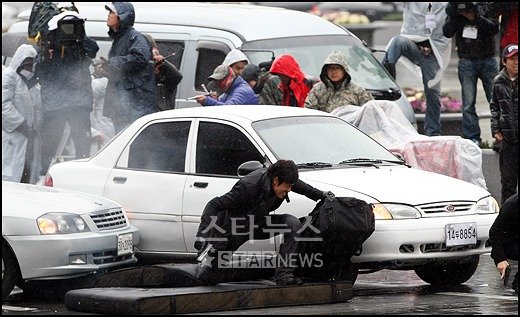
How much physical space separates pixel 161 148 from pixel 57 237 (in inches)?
75.3

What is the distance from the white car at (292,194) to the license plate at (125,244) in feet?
1.15

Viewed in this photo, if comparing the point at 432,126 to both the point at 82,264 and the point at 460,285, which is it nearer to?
the point at 460,285

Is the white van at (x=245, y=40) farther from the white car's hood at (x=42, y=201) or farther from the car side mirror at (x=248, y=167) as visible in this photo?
the car side mirror at (x=248, y=167)

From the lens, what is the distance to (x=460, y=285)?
42.0 feet

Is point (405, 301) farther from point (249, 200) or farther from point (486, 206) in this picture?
point (249, 200)

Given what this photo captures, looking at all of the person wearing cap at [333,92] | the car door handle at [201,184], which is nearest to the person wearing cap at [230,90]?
Answer: the person wearing cap at [333,92]

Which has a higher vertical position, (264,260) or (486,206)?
(486,206)

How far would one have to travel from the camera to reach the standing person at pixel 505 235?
11.2 metres

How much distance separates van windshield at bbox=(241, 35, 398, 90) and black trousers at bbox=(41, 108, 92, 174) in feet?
7.26

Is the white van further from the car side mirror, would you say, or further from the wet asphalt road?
the car side mirror

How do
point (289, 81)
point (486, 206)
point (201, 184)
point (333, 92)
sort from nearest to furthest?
point (486, 206)
point (201, 184)
point (333, 92)
point (289, 81)

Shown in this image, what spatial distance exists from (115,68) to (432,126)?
434 cm

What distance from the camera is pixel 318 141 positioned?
42.7ft

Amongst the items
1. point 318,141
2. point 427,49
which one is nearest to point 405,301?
point 318,141
